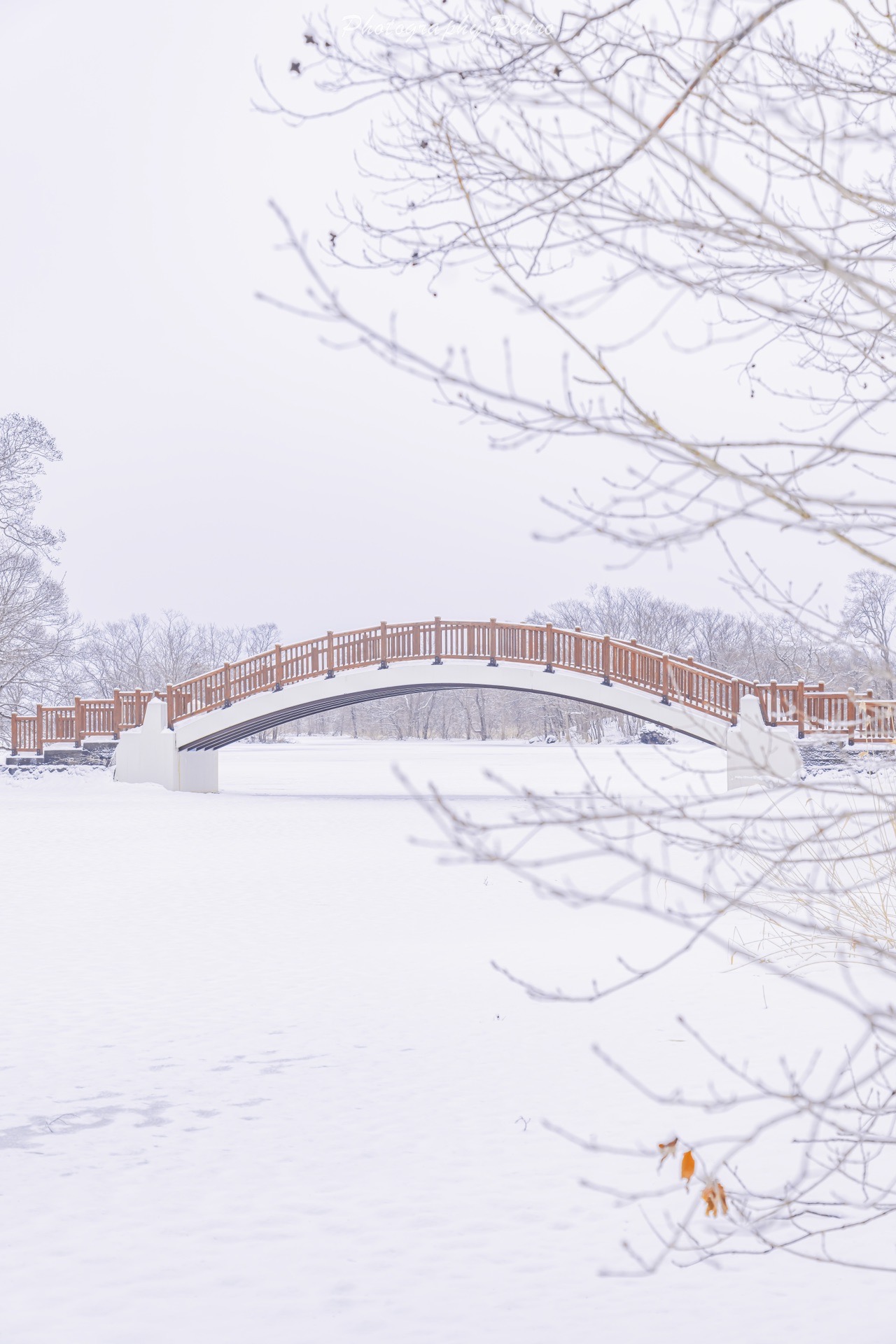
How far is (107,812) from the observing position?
20250mm

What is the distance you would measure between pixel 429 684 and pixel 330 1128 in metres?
19.4

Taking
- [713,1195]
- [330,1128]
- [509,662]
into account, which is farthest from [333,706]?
[713,1195]

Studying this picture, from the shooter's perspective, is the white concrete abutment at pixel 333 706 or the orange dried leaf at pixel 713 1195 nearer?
the orange dried leaf at pixel 713 1195

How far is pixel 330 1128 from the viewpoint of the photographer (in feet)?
17.1

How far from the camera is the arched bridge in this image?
23.0 meters

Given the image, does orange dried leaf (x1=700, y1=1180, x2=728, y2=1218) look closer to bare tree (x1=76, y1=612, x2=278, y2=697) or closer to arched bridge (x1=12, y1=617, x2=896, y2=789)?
arched bridge (x1=12, y1=617, x2=896, y2=789)

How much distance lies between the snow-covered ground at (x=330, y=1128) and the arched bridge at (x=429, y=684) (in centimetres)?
1185

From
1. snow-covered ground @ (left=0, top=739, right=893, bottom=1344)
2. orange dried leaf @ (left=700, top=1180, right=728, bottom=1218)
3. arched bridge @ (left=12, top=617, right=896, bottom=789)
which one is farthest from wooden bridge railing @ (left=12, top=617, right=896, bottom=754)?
orange dried leaf @ (left=700, top=1180, right=728, bottom=1218)

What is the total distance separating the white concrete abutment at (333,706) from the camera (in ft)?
75.3

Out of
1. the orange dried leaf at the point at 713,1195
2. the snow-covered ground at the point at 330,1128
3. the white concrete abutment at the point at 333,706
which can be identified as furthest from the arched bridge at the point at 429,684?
the orange dried leaf at the point at 713,1195

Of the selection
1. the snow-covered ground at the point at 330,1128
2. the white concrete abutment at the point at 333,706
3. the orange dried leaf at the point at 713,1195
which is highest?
the white concrete abutment at the point at 333,706

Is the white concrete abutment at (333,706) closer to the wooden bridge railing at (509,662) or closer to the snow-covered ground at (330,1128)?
the wooden bridge railing at (509,662)

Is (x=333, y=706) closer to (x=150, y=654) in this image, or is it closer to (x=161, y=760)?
(x=161, y=760)

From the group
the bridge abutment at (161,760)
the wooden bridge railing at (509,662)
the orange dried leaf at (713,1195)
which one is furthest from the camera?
the bridge abutment at (161,760)
